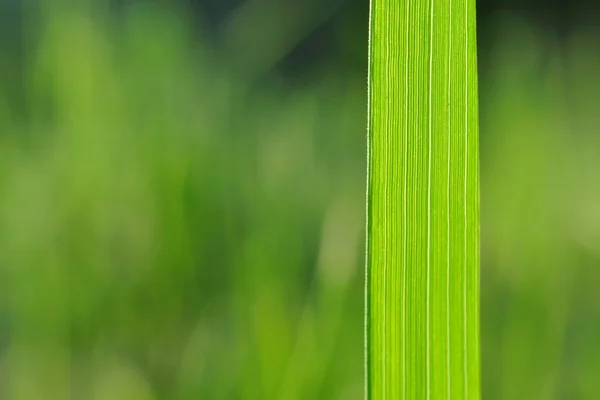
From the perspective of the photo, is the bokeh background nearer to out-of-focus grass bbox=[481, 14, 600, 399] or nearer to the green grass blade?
out-of-focus grass bbox=[481, 14, 600, 399]

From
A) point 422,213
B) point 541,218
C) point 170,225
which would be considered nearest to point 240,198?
point 170,225

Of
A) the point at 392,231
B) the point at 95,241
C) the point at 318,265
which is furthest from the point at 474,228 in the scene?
the point at 95,241

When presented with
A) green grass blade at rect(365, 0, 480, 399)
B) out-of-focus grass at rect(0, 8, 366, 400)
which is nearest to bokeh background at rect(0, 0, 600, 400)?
out-of-focus grass at rect(0, 8, 366, 400)

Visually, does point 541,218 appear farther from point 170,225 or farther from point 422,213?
point 422,213

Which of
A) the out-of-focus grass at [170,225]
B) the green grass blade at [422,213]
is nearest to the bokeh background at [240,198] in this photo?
the out-of-focus grass at [170,225]

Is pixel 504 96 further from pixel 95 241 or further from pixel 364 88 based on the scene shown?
pixel 95 241

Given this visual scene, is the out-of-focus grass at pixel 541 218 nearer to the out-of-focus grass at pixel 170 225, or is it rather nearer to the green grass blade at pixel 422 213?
the out-of-focus grass at pixel 170 225
